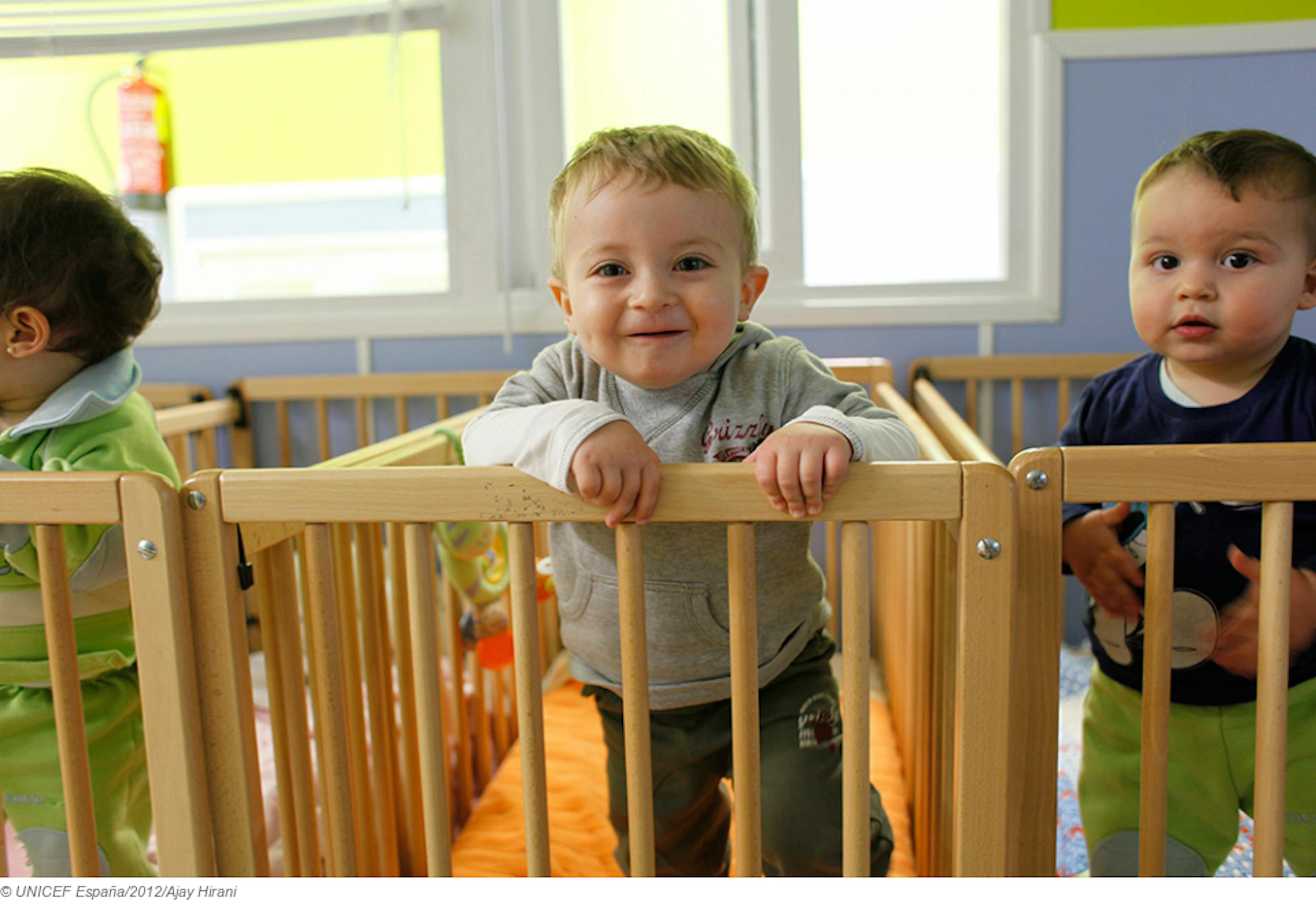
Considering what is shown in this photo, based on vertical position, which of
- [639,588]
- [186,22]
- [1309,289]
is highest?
[186,22]

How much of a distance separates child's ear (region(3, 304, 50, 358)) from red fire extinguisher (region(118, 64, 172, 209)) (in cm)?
121

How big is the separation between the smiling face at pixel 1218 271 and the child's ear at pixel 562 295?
51 centimetres

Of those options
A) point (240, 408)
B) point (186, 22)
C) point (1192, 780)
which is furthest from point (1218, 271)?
point (186, 22)

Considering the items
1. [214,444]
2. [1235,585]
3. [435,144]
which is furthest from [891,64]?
[214,444]

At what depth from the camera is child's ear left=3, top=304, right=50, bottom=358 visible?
0.87 metres

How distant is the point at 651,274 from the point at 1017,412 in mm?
1117

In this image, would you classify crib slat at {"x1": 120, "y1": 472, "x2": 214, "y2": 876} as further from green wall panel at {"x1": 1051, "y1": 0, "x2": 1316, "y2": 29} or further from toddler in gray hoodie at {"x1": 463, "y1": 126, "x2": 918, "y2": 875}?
green wall panel at {"x1": 1051, "y1": 0, "x2": 1316, "y2": 29}

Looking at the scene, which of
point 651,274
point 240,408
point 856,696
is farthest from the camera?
point 240,408

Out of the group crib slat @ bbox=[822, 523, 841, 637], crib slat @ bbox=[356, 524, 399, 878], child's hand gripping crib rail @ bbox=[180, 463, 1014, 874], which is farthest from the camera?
crib slat @ bbox=[822, 523, 841, 637]

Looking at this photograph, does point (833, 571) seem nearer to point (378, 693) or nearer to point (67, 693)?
point (378, 693)

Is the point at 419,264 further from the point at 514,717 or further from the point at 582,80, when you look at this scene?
the point at 514,717

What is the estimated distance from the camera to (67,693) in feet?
2.22

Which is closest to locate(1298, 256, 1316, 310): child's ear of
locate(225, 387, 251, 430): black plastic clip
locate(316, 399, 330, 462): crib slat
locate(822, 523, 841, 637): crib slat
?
locate(822, 523, 841, 637): crib slat
